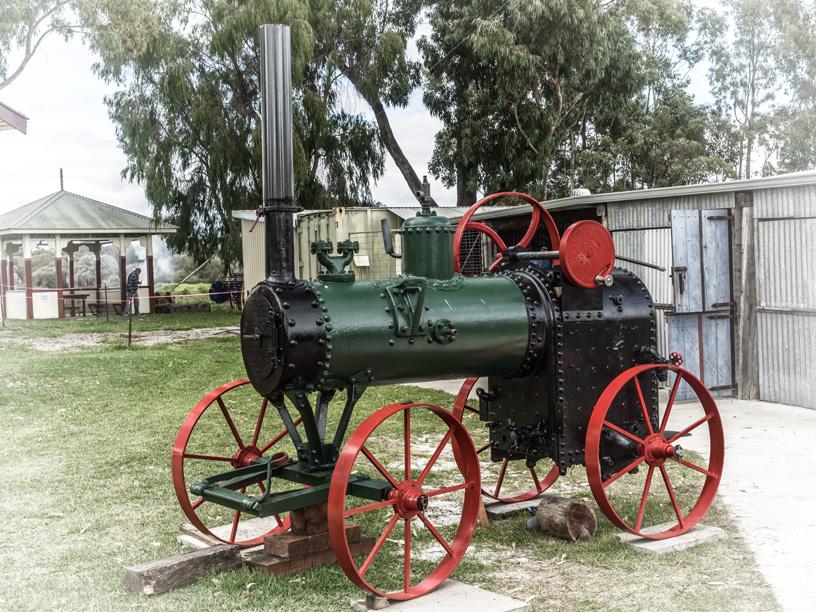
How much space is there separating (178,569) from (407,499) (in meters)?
1.19

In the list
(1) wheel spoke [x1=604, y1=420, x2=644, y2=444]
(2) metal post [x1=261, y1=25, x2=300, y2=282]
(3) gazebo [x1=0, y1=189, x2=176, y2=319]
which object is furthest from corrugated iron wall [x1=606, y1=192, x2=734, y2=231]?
(3) gazebo [x1=0, y1=189, x2=176, y2=319]

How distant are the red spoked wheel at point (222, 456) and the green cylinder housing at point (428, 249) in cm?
114

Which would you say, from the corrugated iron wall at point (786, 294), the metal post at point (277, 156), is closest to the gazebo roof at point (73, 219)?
the corrugated iron wall at point (786, 294)

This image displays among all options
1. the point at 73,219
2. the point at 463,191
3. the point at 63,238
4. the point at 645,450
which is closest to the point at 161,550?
the point at 645,450

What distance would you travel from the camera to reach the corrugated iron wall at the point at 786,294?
929 cm

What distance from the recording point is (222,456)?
6238 millimetres

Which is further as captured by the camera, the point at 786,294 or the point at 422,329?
the point at 786,294

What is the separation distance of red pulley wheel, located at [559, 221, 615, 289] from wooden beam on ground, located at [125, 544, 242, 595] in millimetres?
2352

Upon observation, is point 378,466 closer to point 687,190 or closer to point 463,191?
point 687,190

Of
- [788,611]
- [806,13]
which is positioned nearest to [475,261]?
[788,611]

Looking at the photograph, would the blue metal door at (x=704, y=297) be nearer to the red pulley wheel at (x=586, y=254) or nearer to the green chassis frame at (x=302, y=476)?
the red pulley wheel at (x=586, y=254)

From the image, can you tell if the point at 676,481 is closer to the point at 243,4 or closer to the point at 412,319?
the point at 412,319

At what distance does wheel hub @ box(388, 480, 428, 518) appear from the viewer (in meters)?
4.38

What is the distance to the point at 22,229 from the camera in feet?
80.0
